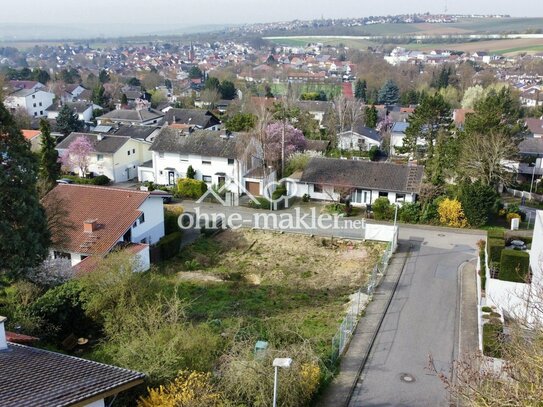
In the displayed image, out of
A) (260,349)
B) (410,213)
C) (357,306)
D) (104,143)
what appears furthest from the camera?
(104,143)

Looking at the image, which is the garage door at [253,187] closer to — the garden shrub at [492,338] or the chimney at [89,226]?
the chimney at [89,226]

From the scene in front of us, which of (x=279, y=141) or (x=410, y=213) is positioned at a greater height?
(x=279, y=141)

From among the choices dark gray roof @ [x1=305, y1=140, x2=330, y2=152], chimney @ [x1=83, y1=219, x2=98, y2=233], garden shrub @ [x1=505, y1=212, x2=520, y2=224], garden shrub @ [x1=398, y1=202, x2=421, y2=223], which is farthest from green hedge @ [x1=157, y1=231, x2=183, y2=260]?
dark gray roof @ [x1=305, y1=140, x2=330, y2=152]

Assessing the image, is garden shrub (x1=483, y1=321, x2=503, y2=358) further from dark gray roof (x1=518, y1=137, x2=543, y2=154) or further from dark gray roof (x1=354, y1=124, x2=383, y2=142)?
Result: dark gray roof (x1=354, y1=124, x2=383, y2=142)

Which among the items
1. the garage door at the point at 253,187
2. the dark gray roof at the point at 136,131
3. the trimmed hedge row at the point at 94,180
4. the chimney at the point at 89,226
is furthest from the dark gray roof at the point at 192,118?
the chimney at the point at 89,226

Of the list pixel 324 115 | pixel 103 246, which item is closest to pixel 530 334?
pixel 103 246

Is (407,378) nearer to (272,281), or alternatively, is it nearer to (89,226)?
(272,281)

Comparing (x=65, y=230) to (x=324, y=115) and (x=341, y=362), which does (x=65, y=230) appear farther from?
(x=324, y=115)

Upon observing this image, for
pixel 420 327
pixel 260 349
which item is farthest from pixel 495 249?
pixel 260 349
